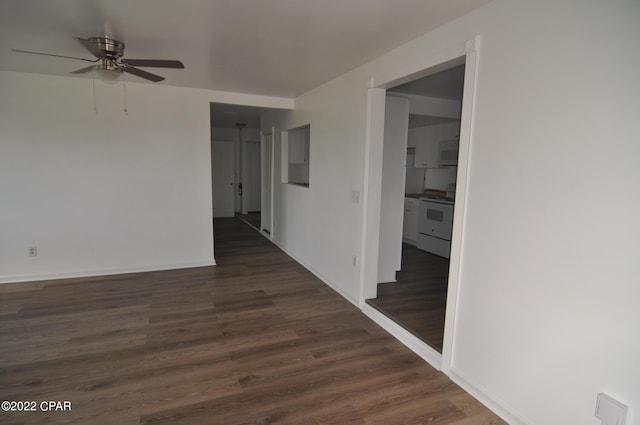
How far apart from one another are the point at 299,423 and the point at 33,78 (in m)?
4.75

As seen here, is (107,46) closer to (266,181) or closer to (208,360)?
(208,360)

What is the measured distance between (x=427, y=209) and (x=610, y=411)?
14.7ft

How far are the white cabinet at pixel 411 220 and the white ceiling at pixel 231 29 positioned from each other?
3.34m

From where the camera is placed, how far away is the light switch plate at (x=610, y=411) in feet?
4.78

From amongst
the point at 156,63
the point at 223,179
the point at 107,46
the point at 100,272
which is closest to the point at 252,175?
the point at 223,179

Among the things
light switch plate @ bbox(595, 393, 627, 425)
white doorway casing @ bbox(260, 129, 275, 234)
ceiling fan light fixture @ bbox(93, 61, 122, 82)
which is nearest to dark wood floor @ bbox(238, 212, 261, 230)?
white doorway casing @ bbox(260, 129, 275, 234)

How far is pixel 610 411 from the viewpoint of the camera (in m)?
1.50

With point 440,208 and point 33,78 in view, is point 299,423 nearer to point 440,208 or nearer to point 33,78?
point 440,208

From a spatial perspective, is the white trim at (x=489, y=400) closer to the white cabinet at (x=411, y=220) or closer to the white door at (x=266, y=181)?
the white cabinet at (x=411, y=220)

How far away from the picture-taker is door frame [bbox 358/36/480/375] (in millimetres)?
2225

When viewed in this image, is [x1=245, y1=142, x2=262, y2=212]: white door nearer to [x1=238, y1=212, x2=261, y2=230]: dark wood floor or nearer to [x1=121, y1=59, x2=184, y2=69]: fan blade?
[x1=238, y1=212, x2=261, y2=230]: dark wood floor

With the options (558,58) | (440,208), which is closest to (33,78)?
(558,58)

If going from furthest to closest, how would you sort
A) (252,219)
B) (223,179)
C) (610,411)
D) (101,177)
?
(223,179)
(252,219)
(101,177)
(610,411)

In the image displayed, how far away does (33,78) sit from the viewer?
3971mm
